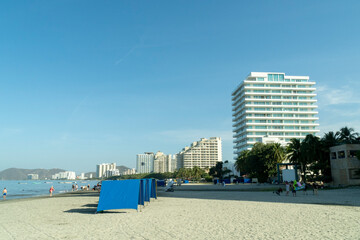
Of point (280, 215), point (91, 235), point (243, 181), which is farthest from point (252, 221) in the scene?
point (243, 181)

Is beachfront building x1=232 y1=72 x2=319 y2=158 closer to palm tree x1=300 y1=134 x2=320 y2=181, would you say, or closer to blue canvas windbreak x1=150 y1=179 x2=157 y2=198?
palm tree x1=300 y1=134 x2=320 y2=181

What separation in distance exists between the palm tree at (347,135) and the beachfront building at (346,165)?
205 inches

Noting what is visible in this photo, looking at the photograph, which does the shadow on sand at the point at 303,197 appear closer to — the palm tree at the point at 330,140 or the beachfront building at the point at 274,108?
the palm tree at the point at 330,140

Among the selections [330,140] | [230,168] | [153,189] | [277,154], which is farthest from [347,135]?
[230,168]

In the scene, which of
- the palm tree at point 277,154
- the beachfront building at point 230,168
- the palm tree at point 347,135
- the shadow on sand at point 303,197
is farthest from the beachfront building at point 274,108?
the shadow on sand at point 303,197

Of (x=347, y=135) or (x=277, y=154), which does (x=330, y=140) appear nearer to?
(x=347, y=135)

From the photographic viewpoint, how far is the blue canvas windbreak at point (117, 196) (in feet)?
56.0

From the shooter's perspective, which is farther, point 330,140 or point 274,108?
point 274,108

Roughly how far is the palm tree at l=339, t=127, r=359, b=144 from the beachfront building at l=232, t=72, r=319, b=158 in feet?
210

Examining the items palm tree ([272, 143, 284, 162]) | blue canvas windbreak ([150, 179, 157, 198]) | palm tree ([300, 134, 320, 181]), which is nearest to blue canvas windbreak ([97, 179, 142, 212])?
blue canvas windbreak ([150, 179, 157, 198])

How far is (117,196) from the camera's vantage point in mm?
17250

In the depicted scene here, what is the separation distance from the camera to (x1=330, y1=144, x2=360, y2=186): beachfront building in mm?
42344

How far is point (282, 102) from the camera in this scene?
12350cm

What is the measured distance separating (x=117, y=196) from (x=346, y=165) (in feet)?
127
